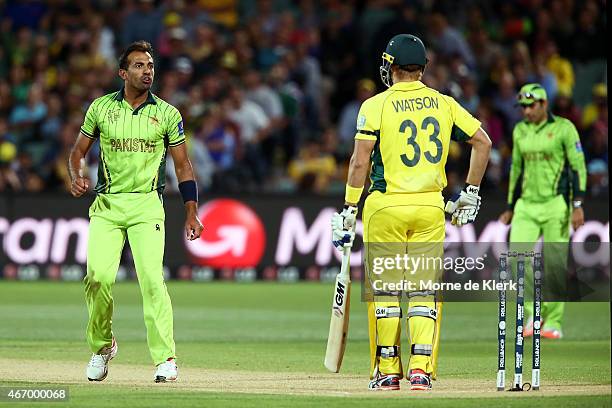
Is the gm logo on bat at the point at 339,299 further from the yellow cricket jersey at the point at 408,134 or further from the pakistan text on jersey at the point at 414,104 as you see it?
the pakistan text on jersey at the point at 414,104

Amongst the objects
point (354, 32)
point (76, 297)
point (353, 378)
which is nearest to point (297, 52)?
point (354, 32)

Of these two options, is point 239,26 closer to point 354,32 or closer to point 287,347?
point 354,32

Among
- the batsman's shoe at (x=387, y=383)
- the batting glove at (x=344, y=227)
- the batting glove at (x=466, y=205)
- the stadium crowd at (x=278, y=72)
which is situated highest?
the stadium crowd at (x=278, y=72)

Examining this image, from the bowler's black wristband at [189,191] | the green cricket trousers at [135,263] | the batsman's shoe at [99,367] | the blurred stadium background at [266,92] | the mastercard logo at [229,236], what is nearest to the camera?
the green cricket trousers at [135,263]

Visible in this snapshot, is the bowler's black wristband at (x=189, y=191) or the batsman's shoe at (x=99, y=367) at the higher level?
Result: the bowler's black wristband at (x=189, y=191)

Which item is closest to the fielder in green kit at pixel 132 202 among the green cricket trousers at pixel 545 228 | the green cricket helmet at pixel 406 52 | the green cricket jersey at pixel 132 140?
the green cricket jersey at pixel 132 140

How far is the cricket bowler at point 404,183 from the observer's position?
9523 millimetres

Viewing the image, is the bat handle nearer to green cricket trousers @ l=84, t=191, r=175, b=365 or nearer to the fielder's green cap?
green cricket trousers @ l=84, t=191, r=175, b=365

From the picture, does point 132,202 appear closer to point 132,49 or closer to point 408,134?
point 132,49

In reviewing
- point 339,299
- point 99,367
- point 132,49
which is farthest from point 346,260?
point 132,49

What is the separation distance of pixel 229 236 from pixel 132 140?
1161 centimetres

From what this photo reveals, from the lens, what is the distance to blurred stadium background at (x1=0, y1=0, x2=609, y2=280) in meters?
21.5

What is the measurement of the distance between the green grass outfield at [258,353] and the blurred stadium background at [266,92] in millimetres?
943

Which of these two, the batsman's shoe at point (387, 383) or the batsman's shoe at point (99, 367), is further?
the batsman's shoe at point (99, 367)
